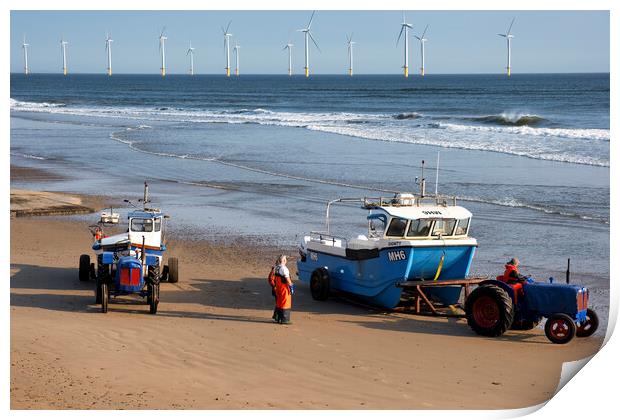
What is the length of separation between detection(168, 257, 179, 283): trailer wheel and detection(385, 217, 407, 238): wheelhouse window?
A: 15.1 ft

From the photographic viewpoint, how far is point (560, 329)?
1467cm

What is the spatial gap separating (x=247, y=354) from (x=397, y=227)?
4256 millimetres

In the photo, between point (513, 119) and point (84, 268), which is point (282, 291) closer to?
point (84, 268)

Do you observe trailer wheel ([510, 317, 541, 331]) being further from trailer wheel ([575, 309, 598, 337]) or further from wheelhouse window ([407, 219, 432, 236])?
wheelhouse window ([407, 219, 432, 236])

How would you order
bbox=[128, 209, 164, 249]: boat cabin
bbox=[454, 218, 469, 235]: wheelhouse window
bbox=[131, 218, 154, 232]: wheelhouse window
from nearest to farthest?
bbox=[454, 218, 469, 235]: wheelhouse window, bbox=[128, 209, 164, 249]: boat cabin, bbox=[131, 218, 154, 232]: wheelhouse window

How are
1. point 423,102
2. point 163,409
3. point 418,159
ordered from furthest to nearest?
point 423,102, point 418,159, point 163,409

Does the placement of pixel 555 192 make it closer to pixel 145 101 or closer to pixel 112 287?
pixel 112 287

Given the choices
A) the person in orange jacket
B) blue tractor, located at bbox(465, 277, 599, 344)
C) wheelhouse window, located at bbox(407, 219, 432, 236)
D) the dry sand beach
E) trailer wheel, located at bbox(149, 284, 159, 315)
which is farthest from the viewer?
wheelhouse window, located at bbox(407, 219, 432, 236)

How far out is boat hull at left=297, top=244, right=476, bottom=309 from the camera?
16.4m

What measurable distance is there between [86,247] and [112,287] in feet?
18.5

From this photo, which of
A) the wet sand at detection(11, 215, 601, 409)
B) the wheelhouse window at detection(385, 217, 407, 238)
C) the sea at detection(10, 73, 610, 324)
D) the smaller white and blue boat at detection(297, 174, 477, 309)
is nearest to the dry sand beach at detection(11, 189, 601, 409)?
the wet sand at detection(11, 215, 601, 409)

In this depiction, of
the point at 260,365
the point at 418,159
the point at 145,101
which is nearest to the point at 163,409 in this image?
the point at 260,365

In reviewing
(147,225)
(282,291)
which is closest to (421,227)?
(282,291)

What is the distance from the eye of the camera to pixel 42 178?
114 ft
